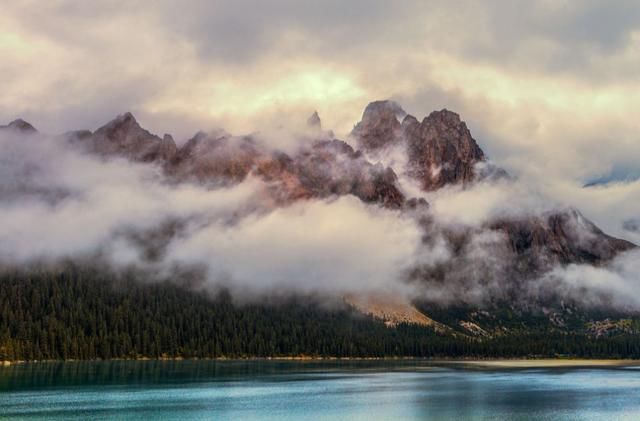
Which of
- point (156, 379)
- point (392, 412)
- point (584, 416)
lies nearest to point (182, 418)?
point (392, 412)

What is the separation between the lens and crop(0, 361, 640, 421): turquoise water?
359 ft

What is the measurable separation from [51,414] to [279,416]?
32.3 metres

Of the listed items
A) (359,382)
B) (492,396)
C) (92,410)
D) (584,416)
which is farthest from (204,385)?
(584,416)

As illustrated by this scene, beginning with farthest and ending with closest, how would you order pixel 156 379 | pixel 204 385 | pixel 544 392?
1. pixel 156 379
2. pixel 204 385
3. pixel 544 392

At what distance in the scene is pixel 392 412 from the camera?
114250 mm

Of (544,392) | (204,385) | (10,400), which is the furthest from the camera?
(204,385)

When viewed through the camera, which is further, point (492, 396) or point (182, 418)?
point (492, 396)

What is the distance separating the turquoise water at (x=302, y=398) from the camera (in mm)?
109562

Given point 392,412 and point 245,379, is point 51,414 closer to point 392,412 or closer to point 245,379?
point 392,412

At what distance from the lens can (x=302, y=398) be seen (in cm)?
13325

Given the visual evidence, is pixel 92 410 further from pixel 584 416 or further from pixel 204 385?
pixel 584 416

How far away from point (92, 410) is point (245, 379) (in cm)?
7510

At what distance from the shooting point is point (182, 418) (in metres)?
105

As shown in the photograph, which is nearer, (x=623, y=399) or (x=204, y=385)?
(x=623, y=399)
